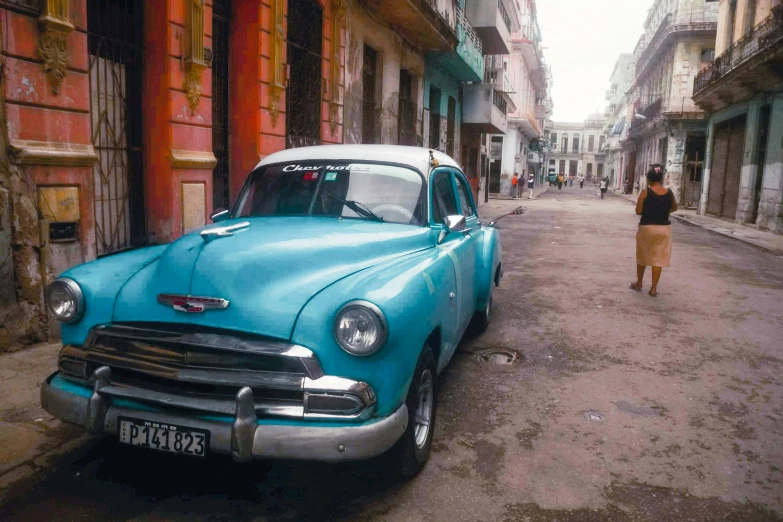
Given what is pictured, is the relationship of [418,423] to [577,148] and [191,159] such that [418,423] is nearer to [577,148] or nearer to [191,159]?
[191,159]

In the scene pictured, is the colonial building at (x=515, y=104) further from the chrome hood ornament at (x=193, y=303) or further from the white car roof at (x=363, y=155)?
the chrome hood ornament at (x=193, y=303)

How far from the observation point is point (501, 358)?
5.11 metres

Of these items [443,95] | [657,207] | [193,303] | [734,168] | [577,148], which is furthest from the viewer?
[577,148]

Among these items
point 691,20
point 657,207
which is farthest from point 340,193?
point 691,20

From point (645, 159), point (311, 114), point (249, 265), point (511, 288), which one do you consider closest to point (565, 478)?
point (249, 265)

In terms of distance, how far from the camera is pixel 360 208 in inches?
150

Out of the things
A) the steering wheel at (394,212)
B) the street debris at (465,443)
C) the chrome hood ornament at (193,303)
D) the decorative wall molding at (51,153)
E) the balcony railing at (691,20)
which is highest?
the balcony railing at (691,20)

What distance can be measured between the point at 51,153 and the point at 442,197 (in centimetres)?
332

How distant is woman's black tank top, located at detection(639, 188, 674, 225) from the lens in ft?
25.2

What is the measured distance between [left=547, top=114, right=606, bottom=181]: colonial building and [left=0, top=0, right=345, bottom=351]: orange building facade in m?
91.3

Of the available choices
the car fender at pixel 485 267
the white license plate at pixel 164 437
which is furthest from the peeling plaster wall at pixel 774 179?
the white license plate at pixel 164 437

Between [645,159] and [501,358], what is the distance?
1661 inches

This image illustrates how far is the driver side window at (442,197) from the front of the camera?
157 inches

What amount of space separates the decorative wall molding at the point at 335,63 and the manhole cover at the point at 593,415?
8223 millimetres
